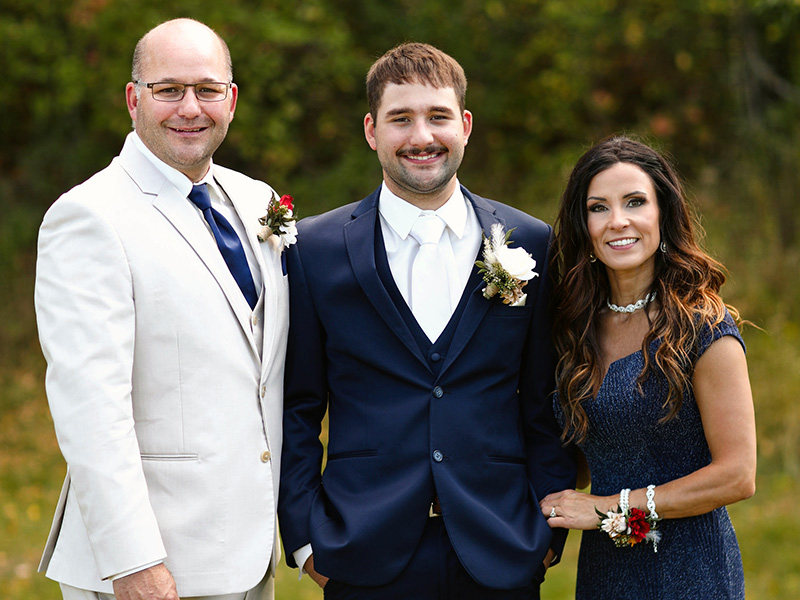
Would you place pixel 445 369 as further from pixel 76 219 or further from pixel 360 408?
pixel 76 219

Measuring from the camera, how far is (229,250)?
10.9 ft

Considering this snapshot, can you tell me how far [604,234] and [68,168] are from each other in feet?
32.0

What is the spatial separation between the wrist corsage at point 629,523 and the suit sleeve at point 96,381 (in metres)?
1.46

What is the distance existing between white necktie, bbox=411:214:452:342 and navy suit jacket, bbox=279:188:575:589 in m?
0.07

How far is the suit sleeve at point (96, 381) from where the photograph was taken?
2.91m

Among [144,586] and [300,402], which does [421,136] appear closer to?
[300,402]

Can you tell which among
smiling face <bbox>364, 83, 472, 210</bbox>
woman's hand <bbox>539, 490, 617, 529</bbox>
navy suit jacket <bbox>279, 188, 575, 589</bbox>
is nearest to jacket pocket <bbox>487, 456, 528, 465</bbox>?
navy suit jacket <bbox>279, 188, 575, 589</bbox>

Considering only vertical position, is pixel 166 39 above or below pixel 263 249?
above

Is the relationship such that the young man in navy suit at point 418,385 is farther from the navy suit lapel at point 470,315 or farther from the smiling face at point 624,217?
the smiling face at point 624,217

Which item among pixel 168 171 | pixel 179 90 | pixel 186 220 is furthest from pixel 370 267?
pixel 179 90

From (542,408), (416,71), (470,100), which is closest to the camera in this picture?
(416,71)

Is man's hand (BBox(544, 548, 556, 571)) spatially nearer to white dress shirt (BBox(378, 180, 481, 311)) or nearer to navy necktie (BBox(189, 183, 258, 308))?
white dress shirt (BBox(378, 180, 481, 311))

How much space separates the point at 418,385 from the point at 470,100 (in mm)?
8490

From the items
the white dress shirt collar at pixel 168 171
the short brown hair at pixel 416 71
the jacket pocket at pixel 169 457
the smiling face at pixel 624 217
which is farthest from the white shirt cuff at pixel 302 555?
the short brown hair at pixel 416 71
